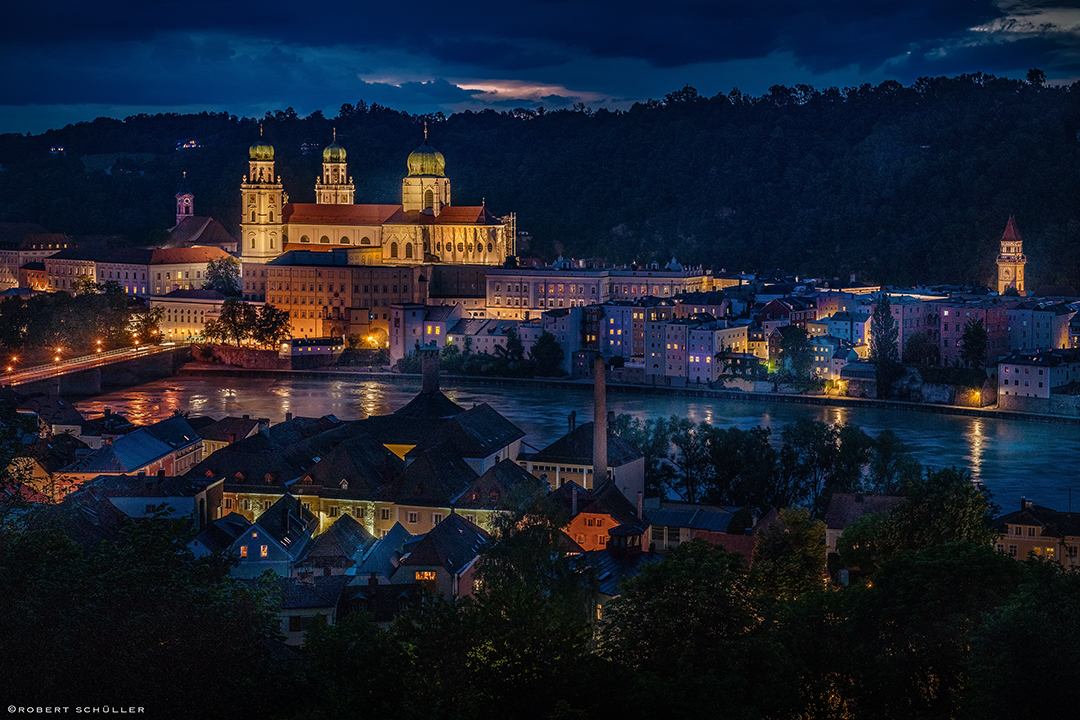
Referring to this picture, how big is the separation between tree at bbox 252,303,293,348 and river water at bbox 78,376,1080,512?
219 cm

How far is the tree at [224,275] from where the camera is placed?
1909 inches

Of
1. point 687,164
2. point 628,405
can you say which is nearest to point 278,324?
point 628,405

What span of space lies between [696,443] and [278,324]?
22447mm

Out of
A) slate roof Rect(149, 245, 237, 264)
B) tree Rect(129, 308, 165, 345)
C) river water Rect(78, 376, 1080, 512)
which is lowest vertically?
river water Rect(78, 376, 1080, 512)

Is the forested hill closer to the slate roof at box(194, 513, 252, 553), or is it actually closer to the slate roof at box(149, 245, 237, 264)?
the slate roof at box(149, 245, 237, 264)

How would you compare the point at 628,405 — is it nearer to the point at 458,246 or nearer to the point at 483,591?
the point at 458,246

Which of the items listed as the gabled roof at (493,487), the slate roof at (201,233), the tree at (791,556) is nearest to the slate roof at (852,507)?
the tree at (791,556)

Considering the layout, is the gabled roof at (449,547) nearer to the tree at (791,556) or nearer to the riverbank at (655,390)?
the tree at (791,556)

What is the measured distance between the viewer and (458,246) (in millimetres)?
46688

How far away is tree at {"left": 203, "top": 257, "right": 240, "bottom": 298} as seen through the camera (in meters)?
48.5

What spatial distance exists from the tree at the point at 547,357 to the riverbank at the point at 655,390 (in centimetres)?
52

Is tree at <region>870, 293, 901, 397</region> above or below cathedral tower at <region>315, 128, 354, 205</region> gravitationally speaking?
below

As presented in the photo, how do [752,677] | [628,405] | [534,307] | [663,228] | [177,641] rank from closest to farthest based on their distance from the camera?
[177,641] < [752,677] < [628,405] < [534,307] < [663,228]

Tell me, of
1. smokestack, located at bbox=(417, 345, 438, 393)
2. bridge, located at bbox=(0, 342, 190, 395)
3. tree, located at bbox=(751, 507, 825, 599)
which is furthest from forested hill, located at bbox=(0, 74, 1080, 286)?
tree, located at bbox=(751, 507, 825, 599)
